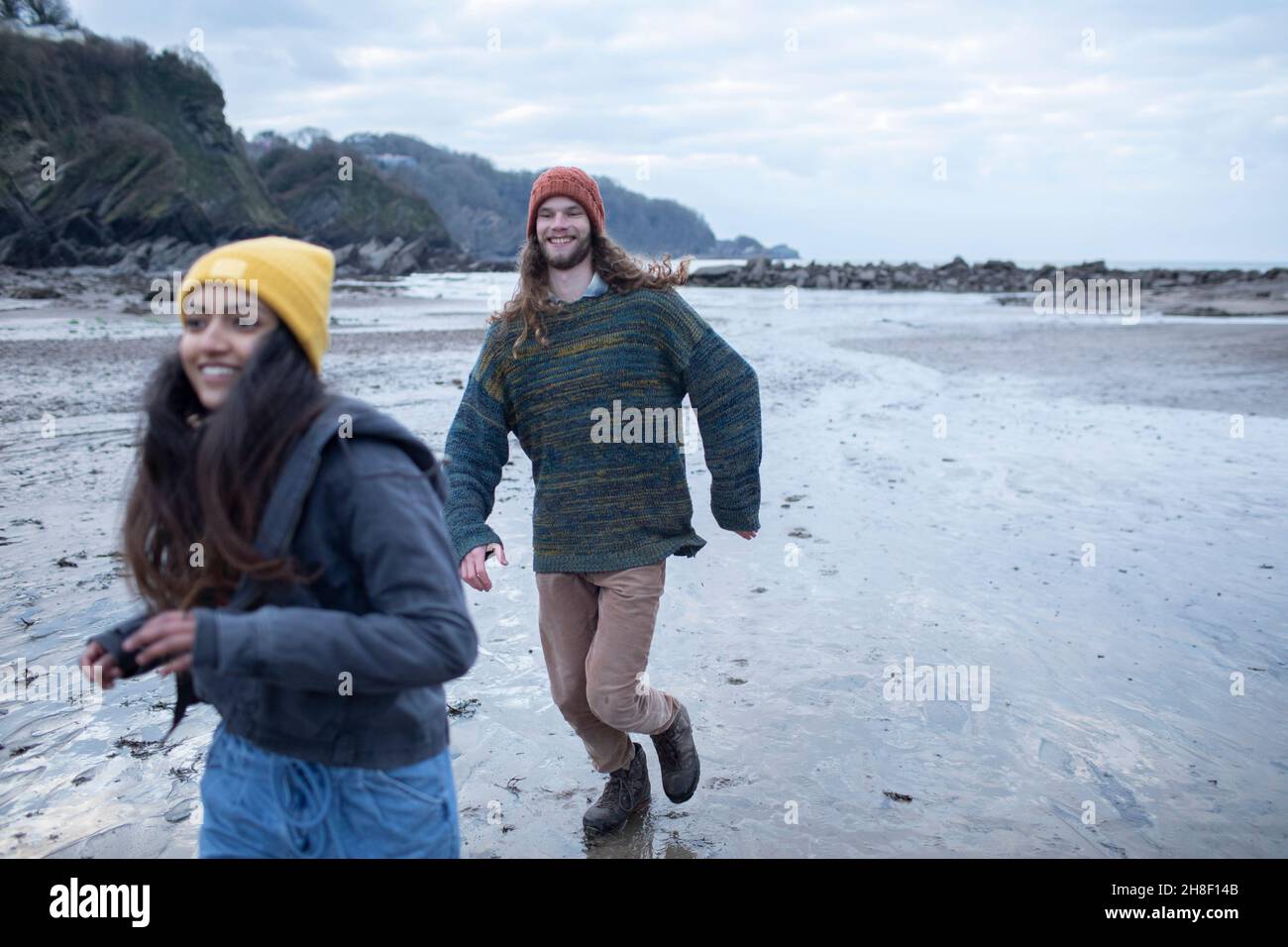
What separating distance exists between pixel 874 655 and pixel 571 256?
8.97 ft

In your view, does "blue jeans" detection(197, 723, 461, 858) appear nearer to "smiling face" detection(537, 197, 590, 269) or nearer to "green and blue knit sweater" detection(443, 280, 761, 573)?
"green and blue knit sweater" detection(443, 280, 761, 573)

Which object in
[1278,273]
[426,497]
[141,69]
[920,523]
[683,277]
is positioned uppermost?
[141,69]

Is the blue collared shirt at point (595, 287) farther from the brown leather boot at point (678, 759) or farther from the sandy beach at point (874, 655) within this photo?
the brown leather boot at point (678, 759)

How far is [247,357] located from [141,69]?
6867cm

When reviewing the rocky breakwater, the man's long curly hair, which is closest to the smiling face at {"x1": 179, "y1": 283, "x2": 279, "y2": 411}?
the man's long curly hair

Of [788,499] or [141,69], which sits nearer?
[788,499]

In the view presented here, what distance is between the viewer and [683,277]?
360 cm

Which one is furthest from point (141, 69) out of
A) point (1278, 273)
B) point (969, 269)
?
point (1278, 273)

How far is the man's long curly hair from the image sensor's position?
10.9 ft

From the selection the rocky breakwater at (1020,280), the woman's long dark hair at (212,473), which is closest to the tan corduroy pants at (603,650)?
the woman's long dark hair at (212,473)

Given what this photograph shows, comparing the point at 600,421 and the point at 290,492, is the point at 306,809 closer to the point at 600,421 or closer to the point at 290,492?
the point at 290,492

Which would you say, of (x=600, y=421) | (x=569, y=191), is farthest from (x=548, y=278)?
(x=600, y=421)

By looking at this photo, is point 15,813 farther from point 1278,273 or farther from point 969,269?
point 969,269
